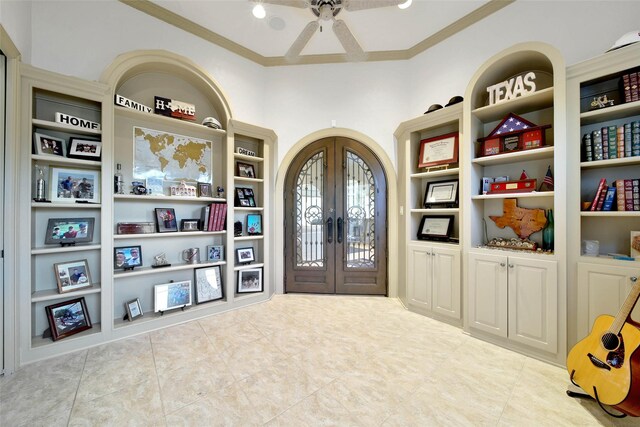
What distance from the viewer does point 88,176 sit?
2592 mm

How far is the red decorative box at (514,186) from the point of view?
2.46 meters

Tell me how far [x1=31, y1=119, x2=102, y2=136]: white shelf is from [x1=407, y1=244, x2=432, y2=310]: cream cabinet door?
147 inches

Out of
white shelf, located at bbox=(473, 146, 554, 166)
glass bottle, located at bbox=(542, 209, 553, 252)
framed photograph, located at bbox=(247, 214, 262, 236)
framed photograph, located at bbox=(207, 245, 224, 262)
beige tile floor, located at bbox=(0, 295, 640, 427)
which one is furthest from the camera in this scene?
framed photograph, located at bbox=(247, 214, 262, 236)

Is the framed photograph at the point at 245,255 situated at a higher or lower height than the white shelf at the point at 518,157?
lower

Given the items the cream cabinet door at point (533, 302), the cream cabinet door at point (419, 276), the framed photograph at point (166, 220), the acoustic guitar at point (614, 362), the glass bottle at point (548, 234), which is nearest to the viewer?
the acoustic guitar at point (614, 362)

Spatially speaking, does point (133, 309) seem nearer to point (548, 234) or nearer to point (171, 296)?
point (171, 296)

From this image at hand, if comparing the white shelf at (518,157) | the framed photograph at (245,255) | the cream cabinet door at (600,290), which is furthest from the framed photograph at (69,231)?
the cream cabinet door at (600,290)

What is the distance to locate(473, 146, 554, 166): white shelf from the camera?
92.0 inches

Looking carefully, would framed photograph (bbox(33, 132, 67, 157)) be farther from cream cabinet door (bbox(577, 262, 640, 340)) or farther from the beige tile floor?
cream cabinet door (bbox(577, 262, 640, 340))

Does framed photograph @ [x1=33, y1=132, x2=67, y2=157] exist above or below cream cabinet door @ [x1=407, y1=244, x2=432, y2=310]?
above

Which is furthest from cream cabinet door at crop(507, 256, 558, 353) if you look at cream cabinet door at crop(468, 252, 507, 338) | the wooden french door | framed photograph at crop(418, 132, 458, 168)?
the wooden french door

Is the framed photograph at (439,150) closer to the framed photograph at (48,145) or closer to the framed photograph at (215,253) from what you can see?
the framed photograph at (215,253)

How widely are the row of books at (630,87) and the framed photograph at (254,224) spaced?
3961 mm

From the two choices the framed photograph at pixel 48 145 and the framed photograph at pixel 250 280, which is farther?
the framed photograph at pixel 250 280
